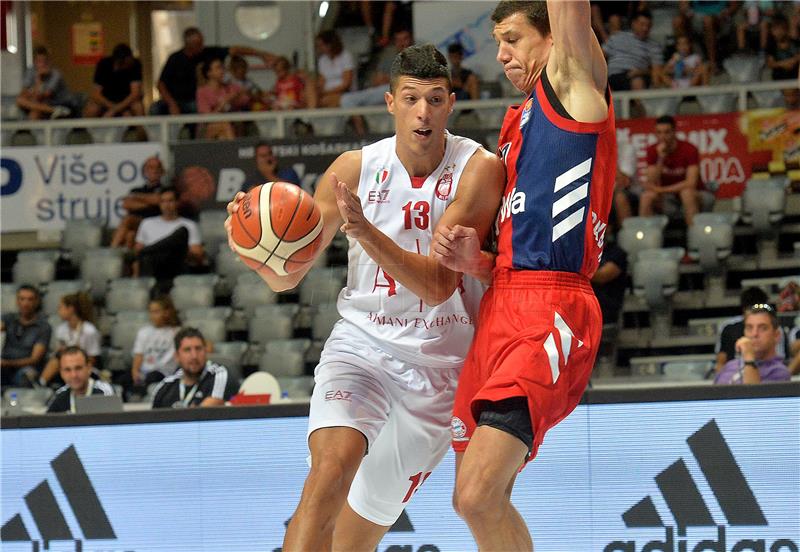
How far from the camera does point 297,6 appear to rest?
44.3ft

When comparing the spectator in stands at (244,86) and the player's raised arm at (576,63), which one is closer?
the player's raised arm at (576,63)

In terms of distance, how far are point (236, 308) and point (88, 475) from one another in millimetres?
1335

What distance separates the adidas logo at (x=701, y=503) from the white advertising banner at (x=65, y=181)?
6.62 metres

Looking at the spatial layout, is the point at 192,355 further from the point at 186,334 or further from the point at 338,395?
the point at 338,395

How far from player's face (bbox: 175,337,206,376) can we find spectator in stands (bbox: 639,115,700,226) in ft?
10.7

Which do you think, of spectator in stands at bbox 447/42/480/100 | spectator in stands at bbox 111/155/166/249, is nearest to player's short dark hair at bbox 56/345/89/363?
spectator in stands at bbox 111/155/166/249

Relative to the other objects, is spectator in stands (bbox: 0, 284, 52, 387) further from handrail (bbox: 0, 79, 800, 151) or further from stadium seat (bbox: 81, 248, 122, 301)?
handrail (bbox: 0, 79, 800, 151)

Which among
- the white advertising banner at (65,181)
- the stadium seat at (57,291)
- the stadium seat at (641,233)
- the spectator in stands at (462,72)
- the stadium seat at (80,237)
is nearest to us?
the spectator in stands at (462,72)

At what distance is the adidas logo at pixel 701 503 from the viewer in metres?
5.41

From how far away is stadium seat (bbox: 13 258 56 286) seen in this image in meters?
8.88

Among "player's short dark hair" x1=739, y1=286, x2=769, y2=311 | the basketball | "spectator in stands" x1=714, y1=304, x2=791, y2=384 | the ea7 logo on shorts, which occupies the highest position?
the basketball

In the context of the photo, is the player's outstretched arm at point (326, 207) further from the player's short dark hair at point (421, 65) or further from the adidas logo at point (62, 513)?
the adidas logo at point (62, 513)

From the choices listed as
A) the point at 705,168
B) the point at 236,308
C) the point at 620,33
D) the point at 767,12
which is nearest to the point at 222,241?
the point at 236,308

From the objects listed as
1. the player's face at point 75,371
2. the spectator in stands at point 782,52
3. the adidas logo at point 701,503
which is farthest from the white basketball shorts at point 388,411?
the spectator in stands at point 782,52
